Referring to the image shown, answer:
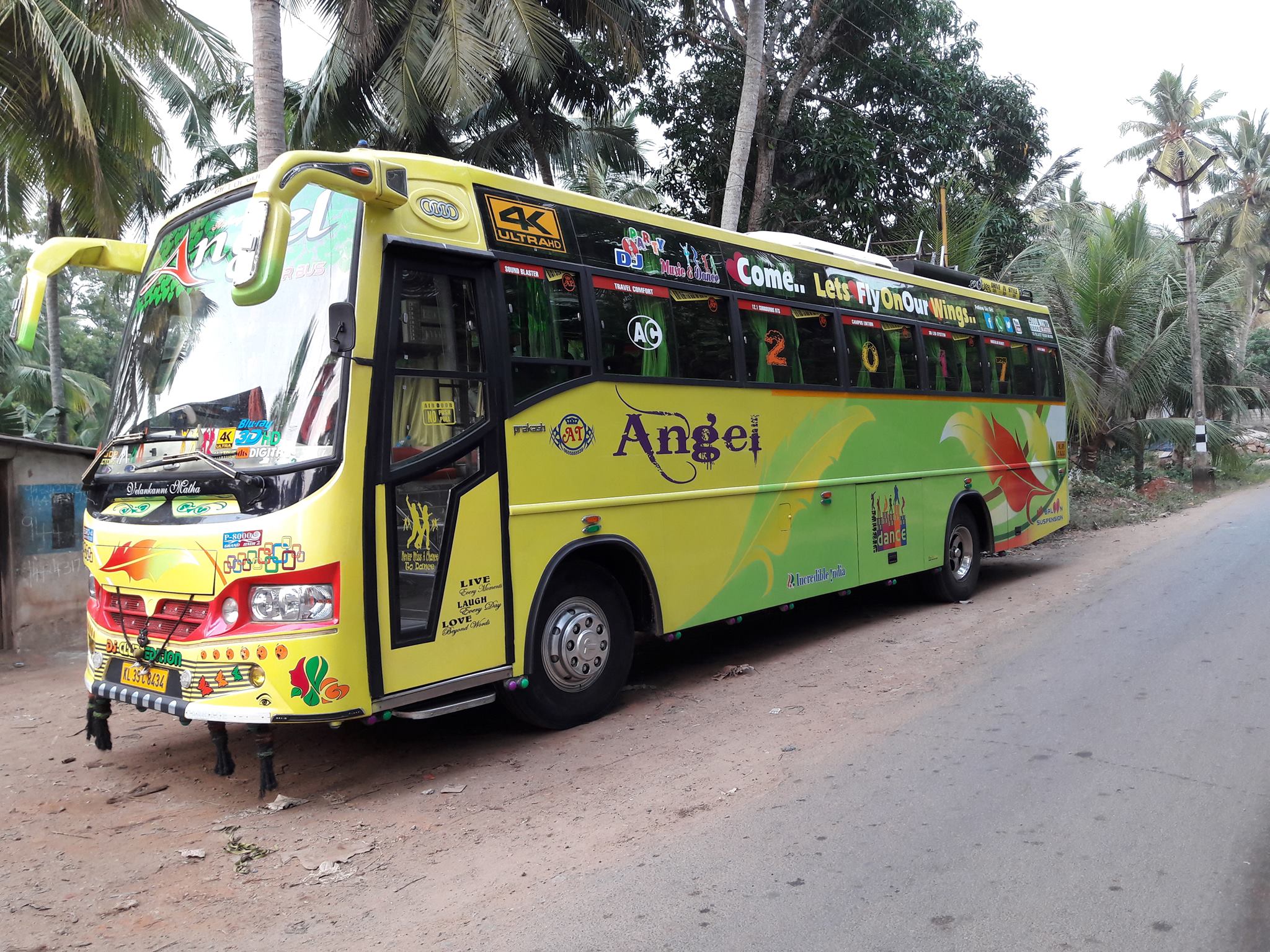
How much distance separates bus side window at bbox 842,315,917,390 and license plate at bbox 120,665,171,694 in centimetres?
608

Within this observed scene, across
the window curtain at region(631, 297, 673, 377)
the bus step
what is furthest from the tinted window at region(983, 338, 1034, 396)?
the bus step

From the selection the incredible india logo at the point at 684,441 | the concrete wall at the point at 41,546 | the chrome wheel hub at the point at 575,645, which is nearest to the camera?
the chrome wheel hub at the point at 575,645

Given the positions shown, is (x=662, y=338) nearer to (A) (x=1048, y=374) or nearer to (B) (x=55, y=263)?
(B) (x=55, y=263)

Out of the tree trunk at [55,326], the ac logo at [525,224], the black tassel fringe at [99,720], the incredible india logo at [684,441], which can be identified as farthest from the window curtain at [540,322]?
the tree trunk at [55,326]

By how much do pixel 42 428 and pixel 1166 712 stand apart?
766 inches

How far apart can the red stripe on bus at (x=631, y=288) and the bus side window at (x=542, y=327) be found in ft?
0.79

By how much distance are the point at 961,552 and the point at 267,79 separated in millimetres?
8301

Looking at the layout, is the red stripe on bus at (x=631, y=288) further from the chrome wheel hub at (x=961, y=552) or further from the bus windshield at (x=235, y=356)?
the chrome wheel hub at (x=961, y=552)

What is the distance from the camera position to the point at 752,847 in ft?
14.2

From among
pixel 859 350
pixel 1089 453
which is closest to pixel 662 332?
pixel 859 350

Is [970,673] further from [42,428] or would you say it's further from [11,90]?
[42,428]

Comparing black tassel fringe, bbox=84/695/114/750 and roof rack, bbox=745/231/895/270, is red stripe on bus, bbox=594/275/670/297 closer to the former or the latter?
roof rack, bbox=745/231/895/270

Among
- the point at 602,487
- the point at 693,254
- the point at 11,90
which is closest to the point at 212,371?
the point at 602,487

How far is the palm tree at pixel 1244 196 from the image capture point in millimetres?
44094
